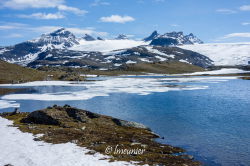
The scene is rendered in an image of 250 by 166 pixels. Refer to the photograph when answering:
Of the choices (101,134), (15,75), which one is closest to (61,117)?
(101,134)

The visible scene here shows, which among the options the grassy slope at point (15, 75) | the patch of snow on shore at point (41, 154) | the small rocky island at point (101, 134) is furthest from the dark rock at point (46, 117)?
the grassy slope at point (15, 75)

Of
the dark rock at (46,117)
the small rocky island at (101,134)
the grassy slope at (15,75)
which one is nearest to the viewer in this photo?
the small rocky island at (101,134)

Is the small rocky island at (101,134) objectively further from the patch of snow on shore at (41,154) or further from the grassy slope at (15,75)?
the grassy slope at (15,75)

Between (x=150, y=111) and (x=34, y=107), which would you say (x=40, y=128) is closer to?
(x=150, y=111)

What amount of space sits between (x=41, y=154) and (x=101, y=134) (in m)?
9.91

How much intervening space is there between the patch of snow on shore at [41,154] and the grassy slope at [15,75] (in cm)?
13154

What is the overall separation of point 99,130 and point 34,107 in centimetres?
3404

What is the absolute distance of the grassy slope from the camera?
16227 cm

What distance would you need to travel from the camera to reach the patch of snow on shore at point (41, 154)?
26062 millimetres

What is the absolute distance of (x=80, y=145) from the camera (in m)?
31.6

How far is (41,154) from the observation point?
2847 centimetres

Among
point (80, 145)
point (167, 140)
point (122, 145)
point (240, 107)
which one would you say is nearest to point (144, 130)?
point (167, 140)

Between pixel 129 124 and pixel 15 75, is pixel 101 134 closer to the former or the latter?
pixel 129 124

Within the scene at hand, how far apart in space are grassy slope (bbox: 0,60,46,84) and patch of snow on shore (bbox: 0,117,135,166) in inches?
5179
